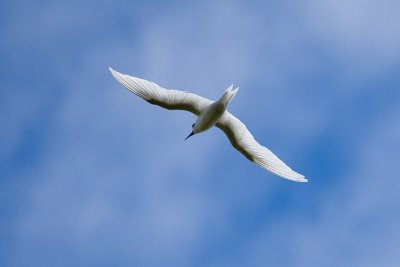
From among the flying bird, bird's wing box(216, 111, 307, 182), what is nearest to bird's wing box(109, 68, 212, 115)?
the flying bird

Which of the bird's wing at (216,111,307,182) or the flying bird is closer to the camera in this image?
the flying bird

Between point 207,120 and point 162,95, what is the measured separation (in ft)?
6.97

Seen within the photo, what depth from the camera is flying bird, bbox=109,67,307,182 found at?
35188 mm

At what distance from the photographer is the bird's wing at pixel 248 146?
35.5m

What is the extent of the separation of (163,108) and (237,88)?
136 inches

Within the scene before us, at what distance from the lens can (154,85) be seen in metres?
35.5

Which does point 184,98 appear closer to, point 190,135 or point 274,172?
point 190,135

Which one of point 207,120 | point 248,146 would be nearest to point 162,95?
point 207,120

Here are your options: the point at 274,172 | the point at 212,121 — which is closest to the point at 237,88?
the point at 212,121

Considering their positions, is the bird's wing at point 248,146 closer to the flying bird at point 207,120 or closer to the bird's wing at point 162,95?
the flying bird at point 207,120

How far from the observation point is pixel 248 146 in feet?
118

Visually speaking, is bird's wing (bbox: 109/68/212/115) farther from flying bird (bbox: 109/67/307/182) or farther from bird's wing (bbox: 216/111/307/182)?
bird's wing (bbox: 216/111/307/182)

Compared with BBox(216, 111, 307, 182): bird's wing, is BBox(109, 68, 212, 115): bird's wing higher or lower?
lower

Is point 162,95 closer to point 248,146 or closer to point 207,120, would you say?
point 207,120
